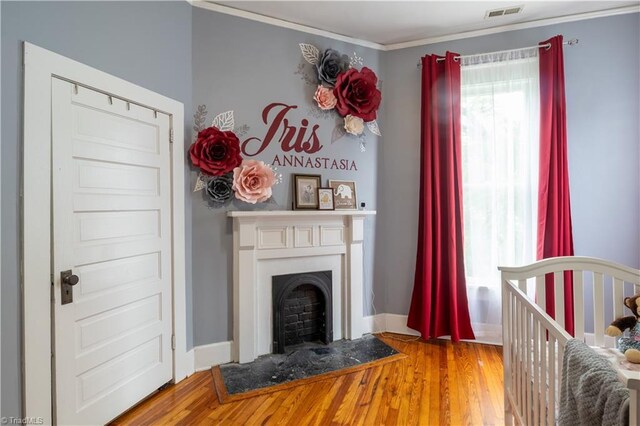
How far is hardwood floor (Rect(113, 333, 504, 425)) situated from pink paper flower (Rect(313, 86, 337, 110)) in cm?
210

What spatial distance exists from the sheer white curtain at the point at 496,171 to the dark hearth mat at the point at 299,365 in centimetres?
92

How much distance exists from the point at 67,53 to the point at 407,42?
8.32 feet

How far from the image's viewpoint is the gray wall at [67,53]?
1273 millimetres

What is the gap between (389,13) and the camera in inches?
96.7

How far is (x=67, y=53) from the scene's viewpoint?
4.89ft

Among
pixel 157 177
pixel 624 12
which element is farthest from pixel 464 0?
pixel 157 177

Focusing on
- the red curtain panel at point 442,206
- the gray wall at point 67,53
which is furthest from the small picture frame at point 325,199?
the gray wall at point 67,53

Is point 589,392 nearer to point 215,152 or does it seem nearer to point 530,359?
point 530,359

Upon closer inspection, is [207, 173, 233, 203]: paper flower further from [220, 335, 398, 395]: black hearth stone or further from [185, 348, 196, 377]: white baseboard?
[220, 335, 398, 395]: black hearth stone

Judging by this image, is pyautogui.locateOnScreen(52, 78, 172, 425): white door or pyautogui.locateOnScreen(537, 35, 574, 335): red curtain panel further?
A: pyautogui.locateOnScreen(537, 35, 574, 335): red curtain panel

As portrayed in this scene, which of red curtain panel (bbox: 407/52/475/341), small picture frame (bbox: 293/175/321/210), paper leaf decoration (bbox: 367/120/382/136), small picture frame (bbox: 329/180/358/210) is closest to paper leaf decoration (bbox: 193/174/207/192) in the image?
small picture frame (bbox: 293/175/321/210)

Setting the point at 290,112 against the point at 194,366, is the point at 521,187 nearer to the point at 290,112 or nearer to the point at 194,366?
the point at 290,112

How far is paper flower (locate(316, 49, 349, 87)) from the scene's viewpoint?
8.66 feet

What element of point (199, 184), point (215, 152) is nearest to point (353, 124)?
point (215, 152)
